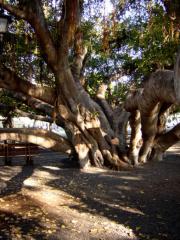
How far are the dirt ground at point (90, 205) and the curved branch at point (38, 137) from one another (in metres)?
1.20

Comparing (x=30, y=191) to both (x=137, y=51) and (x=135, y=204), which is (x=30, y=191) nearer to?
(x=135, y=204)

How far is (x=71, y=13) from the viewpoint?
34.4ft

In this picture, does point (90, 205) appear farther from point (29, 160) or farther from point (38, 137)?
point (29, 160)

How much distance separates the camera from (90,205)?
309 inches

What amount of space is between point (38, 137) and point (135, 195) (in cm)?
517

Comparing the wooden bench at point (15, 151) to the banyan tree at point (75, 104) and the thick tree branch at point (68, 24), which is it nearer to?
the banyan tree at point (75, 104)

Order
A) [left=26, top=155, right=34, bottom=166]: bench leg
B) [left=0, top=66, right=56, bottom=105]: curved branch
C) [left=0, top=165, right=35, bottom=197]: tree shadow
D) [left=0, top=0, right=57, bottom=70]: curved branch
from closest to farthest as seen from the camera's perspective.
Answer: [left=0, top=165, right=35, bottom=197]: tree shadow, [left=0, top=0, right=57, bottom=70]: curved branch, [left=0, top=66, right=56, bottom=105]: curved branch, [left=26, top=155, right=34, bottom=166]: bench leg

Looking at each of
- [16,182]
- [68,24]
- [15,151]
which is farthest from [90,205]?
[15,151]

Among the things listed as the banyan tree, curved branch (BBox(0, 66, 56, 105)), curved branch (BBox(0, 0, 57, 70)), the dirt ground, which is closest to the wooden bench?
the banyan tree

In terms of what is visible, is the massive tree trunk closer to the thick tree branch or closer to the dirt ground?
the dirt ground

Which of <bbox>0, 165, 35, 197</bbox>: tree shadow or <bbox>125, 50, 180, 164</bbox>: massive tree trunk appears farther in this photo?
→ <bbox>125, 50, 180, 164</bbox>: massive tree trunk

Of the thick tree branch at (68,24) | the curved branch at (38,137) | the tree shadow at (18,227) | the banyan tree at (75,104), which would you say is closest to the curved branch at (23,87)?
the banyan tree at (75,104)

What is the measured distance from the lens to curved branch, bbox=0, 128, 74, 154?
508 inches

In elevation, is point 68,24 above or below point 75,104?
above
